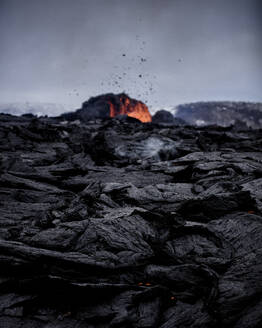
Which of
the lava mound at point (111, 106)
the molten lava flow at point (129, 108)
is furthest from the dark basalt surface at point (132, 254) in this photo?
the molten lava flow at point (129, 108)

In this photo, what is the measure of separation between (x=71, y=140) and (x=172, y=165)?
1348 centimetres

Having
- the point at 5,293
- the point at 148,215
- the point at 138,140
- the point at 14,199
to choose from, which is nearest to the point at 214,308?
the point at 148,215

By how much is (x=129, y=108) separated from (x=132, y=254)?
124929 mm

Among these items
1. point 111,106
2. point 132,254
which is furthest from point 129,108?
point 132,254

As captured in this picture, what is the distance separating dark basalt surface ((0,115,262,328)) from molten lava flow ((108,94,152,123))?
102 metres

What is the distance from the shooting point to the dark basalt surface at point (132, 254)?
12.8ft

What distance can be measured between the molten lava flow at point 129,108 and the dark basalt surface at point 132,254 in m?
102

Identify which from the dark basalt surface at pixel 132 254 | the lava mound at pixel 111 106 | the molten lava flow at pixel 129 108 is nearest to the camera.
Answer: the dark basalt surface at pixel 132 254

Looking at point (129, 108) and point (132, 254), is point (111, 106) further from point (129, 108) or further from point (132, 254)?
point (132, 254)

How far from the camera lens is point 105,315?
13.1 feet

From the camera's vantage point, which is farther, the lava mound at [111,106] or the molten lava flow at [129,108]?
A: the molten lava flow at [129,108]

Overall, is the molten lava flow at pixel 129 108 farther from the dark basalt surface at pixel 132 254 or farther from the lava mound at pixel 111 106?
the dark basalt surface at pixel 132 254

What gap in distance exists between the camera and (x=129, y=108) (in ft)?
402

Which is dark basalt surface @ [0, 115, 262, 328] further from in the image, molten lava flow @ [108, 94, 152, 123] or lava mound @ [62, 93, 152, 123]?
molten lava flow @ [108, 94, 152, 123]
